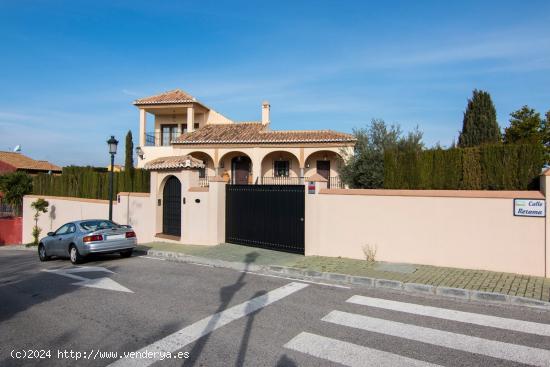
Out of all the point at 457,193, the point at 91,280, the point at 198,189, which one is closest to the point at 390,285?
the point at 457,193

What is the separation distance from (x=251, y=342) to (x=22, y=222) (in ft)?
83.5

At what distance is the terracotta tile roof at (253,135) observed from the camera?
23.7 meters

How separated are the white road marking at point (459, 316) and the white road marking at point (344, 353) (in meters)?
1.80

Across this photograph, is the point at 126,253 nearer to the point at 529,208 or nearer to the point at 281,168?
the point at 529,208

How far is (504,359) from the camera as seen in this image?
14.1 ft

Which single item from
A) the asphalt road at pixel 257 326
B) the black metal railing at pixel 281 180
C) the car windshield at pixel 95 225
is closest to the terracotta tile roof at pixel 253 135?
the black metal railing at pixel 281 180

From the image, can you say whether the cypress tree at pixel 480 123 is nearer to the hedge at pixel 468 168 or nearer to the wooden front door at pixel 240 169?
the hedge at pixel 468 168

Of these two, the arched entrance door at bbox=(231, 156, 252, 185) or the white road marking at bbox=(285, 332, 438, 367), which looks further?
the arched entrance door at bbox=(231, 156, 252, 185)

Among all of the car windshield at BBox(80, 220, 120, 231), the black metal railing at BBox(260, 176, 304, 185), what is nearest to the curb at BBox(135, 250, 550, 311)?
the car windshield at BBox(80, 220, 120, 231)

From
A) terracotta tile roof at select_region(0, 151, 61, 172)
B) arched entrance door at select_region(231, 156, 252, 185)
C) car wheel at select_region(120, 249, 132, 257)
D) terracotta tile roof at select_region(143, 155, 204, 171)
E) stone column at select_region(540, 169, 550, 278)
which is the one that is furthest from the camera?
terracotta tile roof at select_region(0, 151, 61, 172)

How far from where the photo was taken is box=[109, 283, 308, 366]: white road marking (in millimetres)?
4609

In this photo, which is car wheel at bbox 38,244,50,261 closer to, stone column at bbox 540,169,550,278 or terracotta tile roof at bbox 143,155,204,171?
terracotta tile roof at bbox 143,155,204,171

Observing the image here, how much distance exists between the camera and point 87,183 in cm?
2205

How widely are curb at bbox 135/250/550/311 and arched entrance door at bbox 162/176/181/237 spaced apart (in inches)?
157
